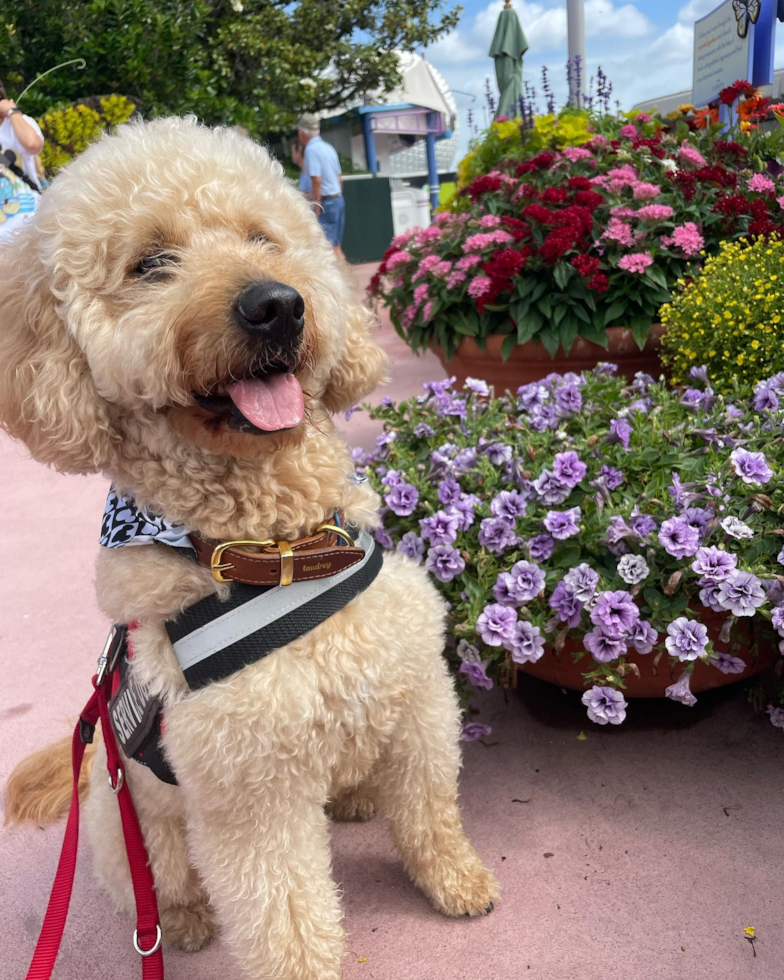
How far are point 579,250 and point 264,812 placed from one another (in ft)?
10.2

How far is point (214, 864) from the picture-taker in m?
1.52

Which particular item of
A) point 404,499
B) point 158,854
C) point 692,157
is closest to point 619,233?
point 692,157

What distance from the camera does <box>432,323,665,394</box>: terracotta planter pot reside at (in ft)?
12.0

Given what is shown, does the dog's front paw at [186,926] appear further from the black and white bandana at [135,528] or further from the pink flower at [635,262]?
the pink flower at [635,262]

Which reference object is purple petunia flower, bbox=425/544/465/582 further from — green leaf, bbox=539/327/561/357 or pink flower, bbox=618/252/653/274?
pink flower, bbox=618/252/653/274

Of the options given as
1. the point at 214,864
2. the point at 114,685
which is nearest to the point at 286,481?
the point at 114,685

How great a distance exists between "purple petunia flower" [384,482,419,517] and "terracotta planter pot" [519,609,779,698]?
0.58 metres

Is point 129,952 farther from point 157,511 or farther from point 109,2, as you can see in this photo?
point 109,2

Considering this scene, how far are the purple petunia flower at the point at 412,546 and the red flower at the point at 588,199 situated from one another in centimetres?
231

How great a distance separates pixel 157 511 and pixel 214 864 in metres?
0.72

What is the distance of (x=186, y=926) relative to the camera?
1907mm

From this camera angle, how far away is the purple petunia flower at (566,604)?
193cm

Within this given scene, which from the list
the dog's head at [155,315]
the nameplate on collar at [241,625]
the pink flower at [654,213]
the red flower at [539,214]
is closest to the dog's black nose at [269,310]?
the dog's head at [155,315]

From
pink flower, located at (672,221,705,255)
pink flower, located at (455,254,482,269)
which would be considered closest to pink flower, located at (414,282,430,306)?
pink flower, located at (455,254,482,269)
